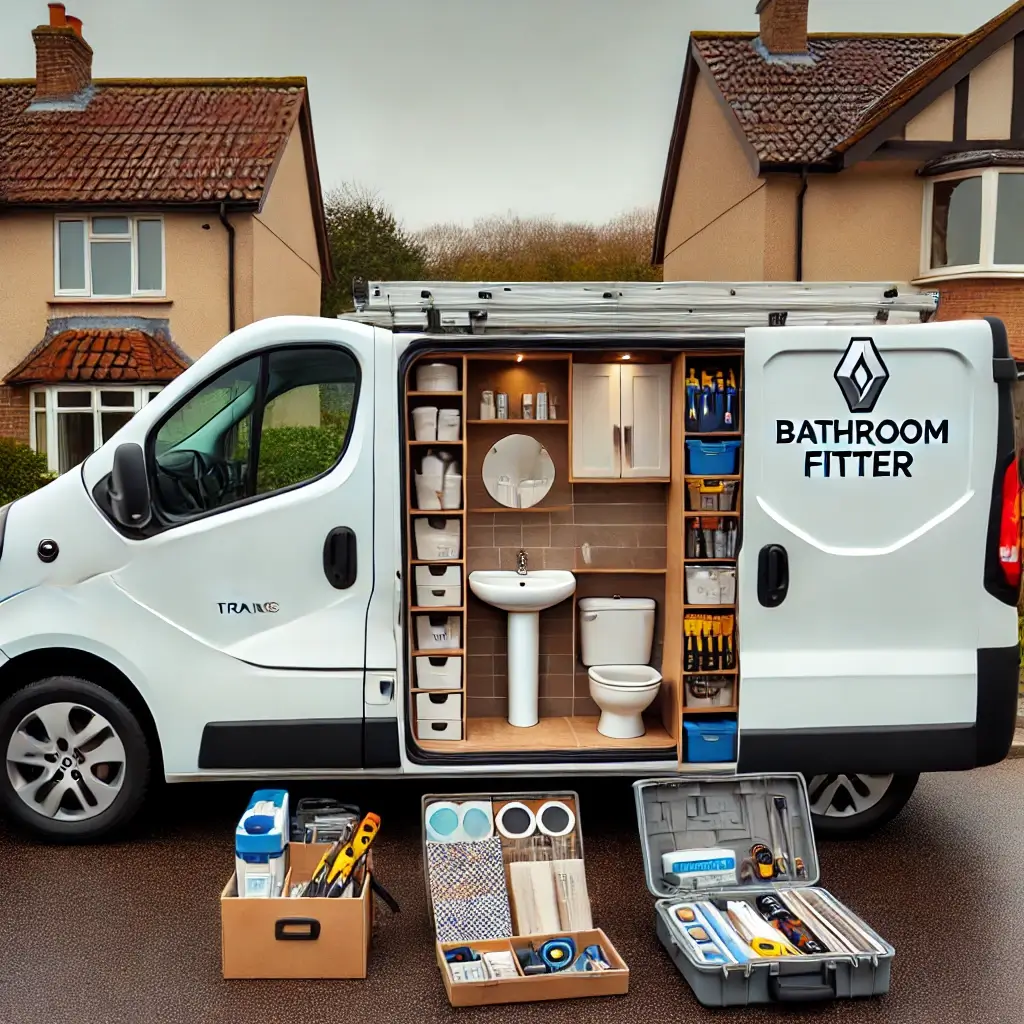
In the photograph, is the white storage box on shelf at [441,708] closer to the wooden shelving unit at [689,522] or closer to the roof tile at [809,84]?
the wooden shelving unit at [689,522]

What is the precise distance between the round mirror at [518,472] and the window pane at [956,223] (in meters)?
11.8

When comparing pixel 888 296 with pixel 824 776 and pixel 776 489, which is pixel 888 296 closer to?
pixel 776 489

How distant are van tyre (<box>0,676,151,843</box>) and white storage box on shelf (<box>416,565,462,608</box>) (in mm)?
1451

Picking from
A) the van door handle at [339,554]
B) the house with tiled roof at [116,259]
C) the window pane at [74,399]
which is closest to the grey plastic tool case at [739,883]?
the van door handle at [339,554]

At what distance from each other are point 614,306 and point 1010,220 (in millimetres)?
12841

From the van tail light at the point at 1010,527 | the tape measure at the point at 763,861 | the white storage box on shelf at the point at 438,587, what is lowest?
the tape measure at the point at 763,861

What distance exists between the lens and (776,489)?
483 centimetres

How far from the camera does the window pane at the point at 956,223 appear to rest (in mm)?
15430

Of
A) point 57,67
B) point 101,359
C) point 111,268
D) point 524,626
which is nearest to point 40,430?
point 101,359

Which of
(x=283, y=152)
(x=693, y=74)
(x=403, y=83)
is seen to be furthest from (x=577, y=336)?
(x=403, y=83)

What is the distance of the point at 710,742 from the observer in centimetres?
505

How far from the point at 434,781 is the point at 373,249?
Answer: 28321 millimetres

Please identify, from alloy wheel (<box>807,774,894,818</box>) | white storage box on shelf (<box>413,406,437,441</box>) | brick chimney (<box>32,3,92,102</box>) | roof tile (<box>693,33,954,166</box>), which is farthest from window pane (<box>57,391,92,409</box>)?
alloy wheel (<box>807,774,894,818</box>)

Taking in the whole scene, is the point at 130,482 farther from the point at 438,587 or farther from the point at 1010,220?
the point at 1010,220
